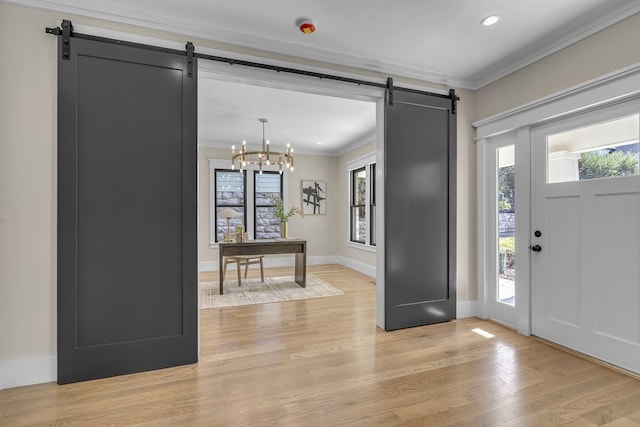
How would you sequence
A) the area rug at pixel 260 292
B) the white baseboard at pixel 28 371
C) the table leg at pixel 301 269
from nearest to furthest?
1. the white baseboard at pixel 28 371
2. the area rug at pixel 260 292
3. the table leg at pixel 301 269

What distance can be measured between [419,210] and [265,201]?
4.43 m

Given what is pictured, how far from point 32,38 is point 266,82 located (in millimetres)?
1623

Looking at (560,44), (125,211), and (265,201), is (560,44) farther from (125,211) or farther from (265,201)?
(265,201)

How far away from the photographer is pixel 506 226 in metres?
3.28

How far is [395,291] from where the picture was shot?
3.17 meters

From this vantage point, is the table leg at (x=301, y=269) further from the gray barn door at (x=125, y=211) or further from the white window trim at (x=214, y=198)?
the gray barn door at (x=125, y=211)

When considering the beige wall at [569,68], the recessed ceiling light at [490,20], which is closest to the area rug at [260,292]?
the beige wall at [569,68]

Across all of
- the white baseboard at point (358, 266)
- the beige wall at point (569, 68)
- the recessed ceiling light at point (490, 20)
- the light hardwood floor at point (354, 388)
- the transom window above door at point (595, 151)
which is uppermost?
the recessed ceiling light at point (490, 20)

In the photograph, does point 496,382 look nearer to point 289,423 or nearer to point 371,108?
point 289,423

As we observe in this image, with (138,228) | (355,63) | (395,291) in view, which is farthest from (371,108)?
(138,228)

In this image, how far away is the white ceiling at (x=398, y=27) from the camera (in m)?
2.25

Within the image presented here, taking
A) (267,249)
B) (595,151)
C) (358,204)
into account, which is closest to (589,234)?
(595,151)

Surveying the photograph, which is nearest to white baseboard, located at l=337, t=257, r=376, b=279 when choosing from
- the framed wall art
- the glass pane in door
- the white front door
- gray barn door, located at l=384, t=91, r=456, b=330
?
the framed wall art

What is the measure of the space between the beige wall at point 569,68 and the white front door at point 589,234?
0.31m
